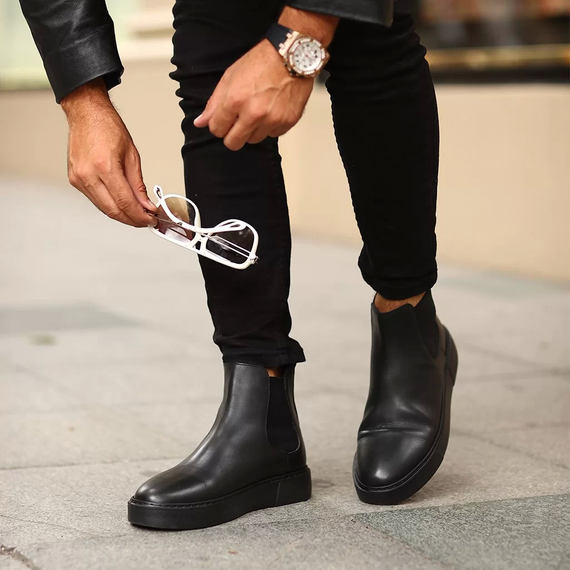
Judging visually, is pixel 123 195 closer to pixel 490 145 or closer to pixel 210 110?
pixel 210 110

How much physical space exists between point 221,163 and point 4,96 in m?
9.60

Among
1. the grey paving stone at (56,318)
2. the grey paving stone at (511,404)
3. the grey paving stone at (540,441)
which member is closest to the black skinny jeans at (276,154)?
the grey paving stone at (540,441)

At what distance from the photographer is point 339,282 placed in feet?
14.5

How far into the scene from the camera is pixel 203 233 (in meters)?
1.51

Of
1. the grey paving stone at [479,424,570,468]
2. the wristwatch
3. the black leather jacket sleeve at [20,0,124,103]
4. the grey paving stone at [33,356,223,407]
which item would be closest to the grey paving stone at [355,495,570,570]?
the grey paving stone at [479,424,570,468]

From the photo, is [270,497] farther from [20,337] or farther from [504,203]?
[504,203]

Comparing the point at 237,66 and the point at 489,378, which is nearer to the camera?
the point at 237,66

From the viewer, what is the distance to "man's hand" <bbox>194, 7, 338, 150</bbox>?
4.33 ft

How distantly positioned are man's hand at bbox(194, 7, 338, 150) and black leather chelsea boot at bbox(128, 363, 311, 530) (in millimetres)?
399

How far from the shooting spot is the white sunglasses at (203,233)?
150cm

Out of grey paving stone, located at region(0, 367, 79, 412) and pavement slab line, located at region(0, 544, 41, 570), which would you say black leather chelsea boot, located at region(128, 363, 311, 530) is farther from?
grey paving stone, located at region(0, 367, 79, 412)

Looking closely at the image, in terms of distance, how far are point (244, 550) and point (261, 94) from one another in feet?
1.97

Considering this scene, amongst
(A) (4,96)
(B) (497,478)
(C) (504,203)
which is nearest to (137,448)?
(B) (497,478)

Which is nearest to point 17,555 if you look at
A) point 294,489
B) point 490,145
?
point 294,489
